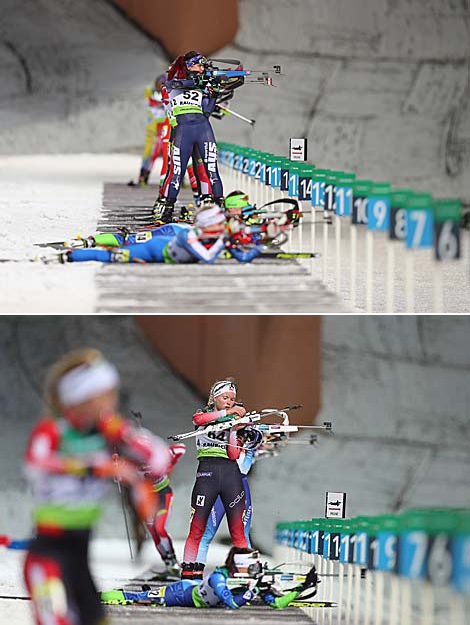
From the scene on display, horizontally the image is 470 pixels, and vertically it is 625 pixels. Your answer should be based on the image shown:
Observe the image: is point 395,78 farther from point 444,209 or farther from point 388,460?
point 444,209

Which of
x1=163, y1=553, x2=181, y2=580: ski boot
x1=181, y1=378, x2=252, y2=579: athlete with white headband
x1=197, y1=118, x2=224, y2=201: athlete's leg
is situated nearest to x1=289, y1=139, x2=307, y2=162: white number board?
x1=197, y1=118, x2=224, y2=201: athlete's leg

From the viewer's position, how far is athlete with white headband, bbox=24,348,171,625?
15.3 ft

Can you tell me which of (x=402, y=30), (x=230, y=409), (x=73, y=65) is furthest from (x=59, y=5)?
(x=230, y=409)

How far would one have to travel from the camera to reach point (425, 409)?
1345cm

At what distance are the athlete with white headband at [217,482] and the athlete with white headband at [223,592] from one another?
0.37 metres

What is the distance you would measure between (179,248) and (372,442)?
5.61 meters

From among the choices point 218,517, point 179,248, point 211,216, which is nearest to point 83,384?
point 218,517

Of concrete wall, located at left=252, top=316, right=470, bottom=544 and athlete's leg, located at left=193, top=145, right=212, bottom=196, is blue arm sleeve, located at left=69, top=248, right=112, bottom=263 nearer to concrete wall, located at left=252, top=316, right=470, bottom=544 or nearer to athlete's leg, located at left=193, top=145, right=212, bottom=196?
athlete's leg, located at left=193, top=145, right=212, bottom=196

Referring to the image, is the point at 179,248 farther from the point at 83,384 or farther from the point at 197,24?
the point at 197,24

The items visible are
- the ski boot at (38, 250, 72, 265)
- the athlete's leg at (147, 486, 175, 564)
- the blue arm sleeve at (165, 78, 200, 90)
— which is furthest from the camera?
the athlete's leg at (147, 486, 175, 564)

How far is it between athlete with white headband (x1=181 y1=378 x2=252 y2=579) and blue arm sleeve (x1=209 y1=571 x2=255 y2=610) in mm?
705

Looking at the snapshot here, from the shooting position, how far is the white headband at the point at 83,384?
4648mm

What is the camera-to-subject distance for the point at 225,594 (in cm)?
696

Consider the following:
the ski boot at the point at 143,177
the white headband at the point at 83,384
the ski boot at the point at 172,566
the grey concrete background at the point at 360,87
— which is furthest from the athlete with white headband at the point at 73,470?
the grey concrete background at the point at 360,87
